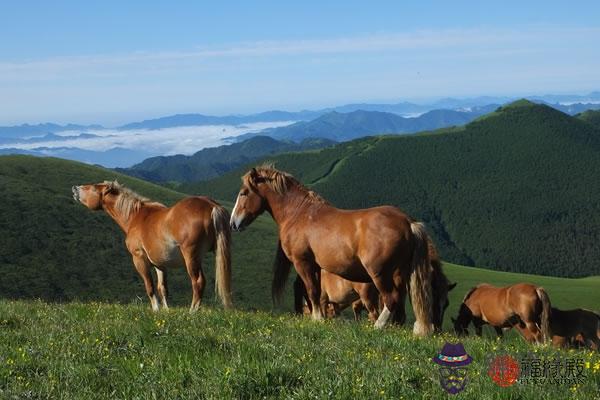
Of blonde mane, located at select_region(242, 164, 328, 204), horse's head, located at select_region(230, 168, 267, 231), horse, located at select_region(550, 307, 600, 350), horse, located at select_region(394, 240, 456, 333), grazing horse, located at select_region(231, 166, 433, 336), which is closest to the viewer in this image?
grazing horse, located at select_region(231, 166, 433, 336)

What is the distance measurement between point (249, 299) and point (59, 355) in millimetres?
71070

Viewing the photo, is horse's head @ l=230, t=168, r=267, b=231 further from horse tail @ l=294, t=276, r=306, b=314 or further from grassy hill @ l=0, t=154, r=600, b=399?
horse tail @ l=294, t=276, r=306, b=314

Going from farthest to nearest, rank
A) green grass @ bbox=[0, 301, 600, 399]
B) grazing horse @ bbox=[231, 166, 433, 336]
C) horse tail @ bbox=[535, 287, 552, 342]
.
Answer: horse tail @ bbox=[535, 287, 552, 342] → grazing horse @ bbox=[231, 166, 433, 336] → green grass @ bbox=[0, 301, 600, 399]

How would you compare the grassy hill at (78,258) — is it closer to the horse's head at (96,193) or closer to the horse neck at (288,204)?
the horse's head at (96,193)

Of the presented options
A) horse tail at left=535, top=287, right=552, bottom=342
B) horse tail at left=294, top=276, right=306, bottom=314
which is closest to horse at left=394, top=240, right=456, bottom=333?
horse tail at left=294, top=276, right=306, bottom=314

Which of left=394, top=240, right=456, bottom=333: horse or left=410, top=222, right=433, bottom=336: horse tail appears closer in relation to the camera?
left=410, top=222, right=433, bottom=336: horse tail

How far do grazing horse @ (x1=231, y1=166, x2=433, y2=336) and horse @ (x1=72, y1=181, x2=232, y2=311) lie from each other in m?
0.91

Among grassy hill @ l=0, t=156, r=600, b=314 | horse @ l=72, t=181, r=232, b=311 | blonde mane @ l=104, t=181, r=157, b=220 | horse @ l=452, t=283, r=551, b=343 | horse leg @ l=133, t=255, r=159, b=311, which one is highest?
blonde mane @ l=104, t=181, r=157, b=220

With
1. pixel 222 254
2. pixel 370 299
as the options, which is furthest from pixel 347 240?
pixel 222 254

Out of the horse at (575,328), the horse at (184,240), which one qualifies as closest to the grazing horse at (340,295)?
the horse at (184,240)

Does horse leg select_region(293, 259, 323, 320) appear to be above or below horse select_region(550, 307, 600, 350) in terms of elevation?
above

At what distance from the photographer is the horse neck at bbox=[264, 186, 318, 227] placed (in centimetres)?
1245

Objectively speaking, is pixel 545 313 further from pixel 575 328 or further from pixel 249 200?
pixel 249 200

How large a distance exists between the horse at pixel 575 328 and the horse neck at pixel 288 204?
12.2 m
